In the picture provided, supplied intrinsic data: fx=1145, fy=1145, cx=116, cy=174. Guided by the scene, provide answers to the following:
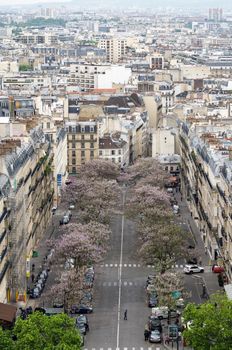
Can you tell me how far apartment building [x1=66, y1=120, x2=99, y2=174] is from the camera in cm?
14612

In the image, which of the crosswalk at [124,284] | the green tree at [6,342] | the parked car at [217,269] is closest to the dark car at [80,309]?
the crosswalk at [124,284]

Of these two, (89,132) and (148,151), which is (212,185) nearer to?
(89,132)

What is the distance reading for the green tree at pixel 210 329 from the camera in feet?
213

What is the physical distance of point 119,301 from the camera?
8475 cm

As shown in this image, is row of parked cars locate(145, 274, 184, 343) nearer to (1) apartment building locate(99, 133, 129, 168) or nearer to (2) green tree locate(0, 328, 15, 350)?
(2) green tree locate(0, 328, 15, 350)

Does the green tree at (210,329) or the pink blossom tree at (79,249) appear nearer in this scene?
the green tree at (210,329)

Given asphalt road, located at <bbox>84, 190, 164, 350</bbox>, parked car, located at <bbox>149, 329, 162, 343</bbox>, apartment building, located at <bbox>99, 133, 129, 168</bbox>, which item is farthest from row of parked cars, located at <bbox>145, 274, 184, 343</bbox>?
apartment building, located at <bbox>99, 133, 129, 168</bbox>

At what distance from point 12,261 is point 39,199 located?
23467 mm

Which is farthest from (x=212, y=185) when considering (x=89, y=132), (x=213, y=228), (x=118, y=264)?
(x=89, y=132)

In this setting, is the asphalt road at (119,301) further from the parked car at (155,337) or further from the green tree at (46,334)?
the green tree at (46,334)

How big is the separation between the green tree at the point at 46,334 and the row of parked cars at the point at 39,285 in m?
20.5

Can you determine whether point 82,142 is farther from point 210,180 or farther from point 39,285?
point 39,285

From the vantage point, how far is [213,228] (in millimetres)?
97750

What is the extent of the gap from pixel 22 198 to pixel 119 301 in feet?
37.8
